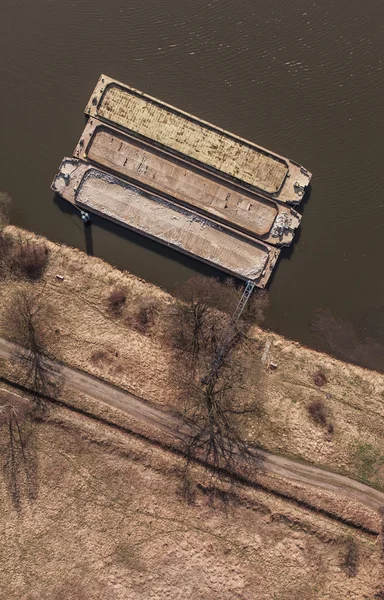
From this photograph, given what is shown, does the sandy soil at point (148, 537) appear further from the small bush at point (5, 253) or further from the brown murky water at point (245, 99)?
the small bush at point (5, 253)

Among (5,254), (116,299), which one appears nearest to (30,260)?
(5,254)

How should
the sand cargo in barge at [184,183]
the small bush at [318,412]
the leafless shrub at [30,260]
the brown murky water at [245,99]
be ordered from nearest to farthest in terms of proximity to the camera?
the small bush at [318,412] < the sand cargo in barge at [184,183] < the leafless shrub at [30,260] < the brown murky water at [245,99]

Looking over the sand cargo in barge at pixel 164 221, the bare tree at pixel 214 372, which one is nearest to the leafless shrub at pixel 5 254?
the sand cargo in barge at pixel 164 221

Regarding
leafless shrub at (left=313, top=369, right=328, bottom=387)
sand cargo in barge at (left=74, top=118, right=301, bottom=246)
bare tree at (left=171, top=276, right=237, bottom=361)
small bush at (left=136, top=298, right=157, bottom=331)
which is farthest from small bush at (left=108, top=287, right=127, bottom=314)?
leafless shrub at (left=313, top=369, right=328, bottom=387)

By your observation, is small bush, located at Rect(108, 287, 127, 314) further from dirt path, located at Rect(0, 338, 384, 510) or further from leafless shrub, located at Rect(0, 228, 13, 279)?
leafless shrub, located at Rect(0, 228, 13, 279)

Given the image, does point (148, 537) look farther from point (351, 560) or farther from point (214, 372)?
point (351, 560)

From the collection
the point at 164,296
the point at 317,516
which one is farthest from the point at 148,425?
the point at 317,516
